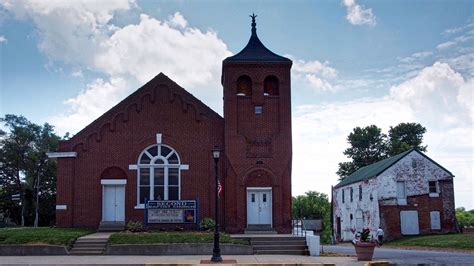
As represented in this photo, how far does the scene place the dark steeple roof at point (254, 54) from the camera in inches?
1132

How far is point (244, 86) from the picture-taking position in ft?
97.7

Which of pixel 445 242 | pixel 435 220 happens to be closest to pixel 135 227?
pixel 445 242

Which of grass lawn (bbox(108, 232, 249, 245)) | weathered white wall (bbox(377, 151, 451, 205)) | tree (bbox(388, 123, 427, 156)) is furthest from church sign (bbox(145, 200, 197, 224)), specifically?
tree (bbox(388, 123, 427, 156))

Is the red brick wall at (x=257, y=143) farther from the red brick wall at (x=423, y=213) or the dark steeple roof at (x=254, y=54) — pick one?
the red brick wall at (x=423, y=213)

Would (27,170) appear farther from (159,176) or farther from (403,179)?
(403,179)

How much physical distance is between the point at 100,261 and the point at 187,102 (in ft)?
37.2

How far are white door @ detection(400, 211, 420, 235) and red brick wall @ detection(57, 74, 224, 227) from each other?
20.8m

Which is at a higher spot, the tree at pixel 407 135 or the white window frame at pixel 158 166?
the tree at pixel 407 135

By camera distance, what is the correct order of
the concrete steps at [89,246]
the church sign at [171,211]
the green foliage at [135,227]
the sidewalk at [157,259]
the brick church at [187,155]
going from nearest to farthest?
1. the sidewalk at [157,259]
2. the concrete steps at [89,246]
3. the green foliage at [135,227]
4. the church sign at [171,211]
5. the brick church at [187,155]

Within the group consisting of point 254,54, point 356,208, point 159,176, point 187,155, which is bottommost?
point 356,208

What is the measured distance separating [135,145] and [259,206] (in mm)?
7234

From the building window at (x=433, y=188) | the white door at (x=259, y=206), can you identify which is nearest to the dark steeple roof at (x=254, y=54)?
the white door at (x=259, y=206)

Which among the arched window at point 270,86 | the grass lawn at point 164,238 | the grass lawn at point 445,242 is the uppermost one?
the arched window at point 270,86

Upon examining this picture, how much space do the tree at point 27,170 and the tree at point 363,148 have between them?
37.6m
